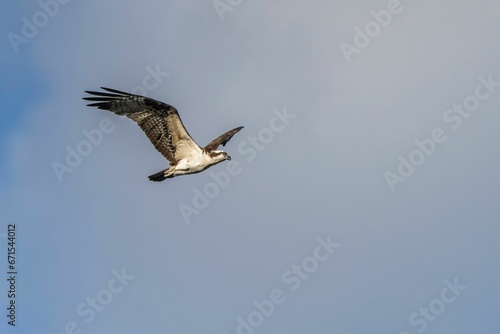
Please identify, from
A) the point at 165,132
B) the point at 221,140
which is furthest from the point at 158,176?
the point at 221,140

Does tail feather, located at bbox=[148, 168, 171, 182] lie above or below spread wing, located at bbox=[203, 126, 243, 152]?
above

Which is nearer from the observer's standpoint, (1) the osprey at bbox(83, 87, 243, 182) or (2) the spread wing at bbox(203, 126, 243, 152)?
(1) the osprey at bbox(83, 87, 243, 182)

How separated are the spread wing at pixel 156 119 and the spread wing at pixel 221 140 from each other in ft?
2.14

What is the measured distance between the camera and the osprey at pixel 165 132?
5212 centimetres

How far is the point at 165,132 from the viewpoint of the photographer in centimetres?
5316

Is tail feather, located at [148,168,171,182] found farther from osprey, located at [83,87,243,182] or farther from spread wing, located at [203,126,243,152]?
spread wing, located at [203,126,243,152]

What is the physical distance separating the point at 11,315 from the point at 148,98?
13030mm

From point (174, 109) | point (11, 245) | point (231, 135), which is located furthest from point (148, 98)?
point (11, 245)

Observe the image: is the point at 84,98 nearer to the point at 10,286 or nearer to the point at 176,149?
the point at 176,149

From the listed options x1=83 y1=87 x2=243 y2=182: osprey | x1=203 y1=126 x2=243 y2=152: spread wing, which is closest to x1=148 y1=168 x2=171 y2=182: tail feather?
x1=83 y1=87 x2=243 y2=182: osprey

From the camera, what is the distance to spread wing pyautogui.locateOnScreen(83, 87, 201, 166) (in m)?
52.1

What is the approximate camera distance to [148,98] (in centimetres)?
5203

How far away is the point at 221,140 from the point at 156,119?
3.46m

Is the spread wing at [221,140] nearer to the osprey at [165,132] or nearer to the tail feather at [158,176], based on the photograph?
the osprey at [165,132]
